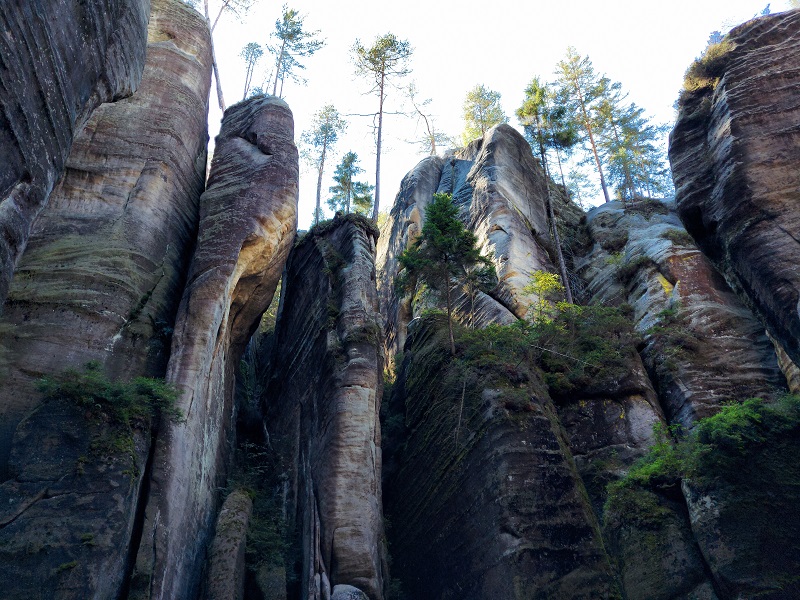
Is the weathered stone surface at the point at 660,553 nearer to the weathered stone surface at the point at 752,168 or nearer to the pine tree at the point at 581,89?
the weathered stone surface at the point at 752,168

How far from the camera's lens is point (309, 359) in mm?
17828

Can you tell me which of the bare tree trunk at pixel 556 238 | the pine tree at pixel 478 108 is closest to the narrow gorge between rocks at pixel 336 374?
the bare tree trunk at pixel 556 238

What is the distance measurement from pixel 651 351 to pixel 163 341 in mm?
13044

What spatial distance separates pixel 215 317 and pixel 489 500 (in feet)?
24.5

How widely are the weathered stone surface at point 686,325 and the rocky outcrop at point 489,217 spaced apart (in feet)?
10.7

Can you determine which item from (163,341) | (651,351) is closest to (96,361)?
(163,341)

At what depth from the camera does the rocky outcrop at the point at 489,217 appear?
21.3 metres

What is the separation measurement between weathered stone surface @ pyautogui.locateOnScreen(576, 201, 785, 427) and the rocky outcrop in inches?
128

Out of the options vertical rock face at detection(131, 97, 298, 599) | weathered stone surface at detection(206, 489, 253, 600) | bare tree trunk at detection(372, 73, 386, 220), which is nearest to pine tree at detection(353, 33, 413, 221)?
bare tree trunk at detection(372, 73, 386, 220)

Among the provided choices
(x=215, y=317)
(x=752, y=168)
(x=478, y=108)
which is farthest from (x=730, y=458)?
(x=478, y=108)

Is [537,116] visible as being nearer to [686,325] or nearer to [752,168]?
[752,168]

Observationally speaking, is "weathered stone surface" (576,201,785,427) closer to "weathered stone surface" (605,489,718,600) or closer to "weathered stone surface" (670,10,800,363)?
"weathered stone surface" (670,10,800,363)

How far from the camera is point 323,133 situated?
37125 millimetres

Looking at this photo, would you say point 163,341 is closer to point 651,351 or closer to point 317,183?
point 651,351
